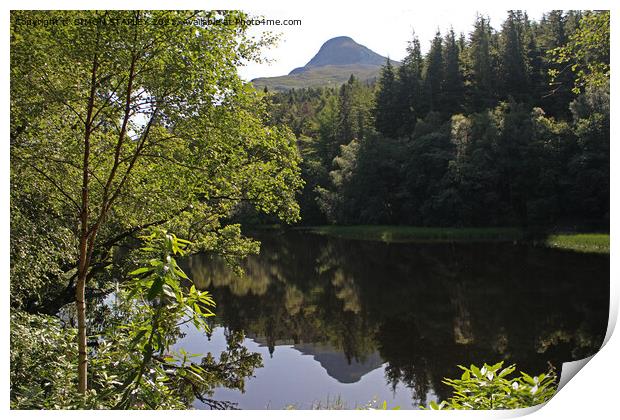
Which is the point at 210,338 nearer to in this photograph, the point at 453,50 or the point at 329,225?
the point at 329,225

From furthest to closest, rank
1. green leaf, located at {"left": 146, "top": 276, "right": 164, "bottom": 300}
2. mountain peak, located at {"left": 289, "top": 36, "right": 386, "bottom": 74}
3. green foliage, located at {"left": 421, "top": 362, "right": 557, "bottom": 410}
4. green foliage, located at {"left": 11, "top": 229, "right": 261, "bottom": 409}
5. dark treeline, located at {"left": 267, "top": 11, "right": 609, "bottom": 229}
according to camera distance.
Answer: dark treeline, located at {"left": 267, "top": 11, "right": 609, "bottom": 229} < mountain peak, located at {"left": 289, "top": 36, "right": 386, "bottom": 74} < green foliage, located at {"left": 421, "top": 362, "right": 557, "bottom": 410} < green foliage, located at {"left": 11, "top": 229, "right": 261, "bottom": 409} < green leaf, located at {"left": 146, "top": 276, "right": 164, "bottom": 300}

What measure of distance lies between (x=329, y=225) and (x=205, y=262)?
4.13 m

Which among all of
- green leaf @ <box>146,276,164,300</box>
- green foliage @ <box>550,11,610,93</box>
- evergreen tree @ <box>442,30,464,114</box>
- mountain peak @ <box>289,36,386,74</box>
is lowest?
green leaf @ <box>146,276,164,300</box>

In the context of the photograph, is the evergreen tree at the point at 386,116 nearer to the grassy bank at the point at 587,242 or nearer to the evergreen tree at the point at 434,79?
the evergreen tree at the point at 434,79

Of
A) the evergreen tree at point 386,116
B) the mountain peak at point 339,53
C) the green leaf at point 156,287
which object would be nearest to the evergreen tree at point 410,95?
the evergreen tree at point 386,116

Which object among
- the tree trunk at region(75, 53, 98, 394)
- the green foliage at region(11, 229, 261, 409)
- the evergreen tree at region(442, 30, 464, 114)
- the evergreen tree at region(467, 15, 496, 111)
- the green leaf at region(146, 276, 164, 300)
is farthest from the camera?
the evergreen tree at region(442, 30, 464, 114)

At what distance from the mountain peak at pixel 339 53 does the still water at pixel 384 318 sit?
213cm

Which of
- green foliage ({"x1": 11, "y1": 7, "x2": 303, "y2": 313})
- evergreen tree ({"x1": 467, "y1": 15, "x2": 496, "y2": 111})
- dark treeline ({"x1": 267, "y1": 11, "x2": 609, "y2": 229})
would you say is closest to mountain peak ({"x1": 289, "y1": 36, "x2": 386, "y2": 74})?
dark treeline ({"x1": 267, "y1": 11, "x2": 609, "y2": 229})

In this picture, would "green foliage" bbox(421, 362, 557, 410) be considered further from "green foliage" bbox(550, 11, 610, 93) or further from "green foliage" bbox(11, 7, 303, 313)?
"green foliage" bbox(550, 11, 610, 93)

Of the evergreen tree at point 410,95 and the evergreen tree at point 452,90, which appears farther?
the evergreen tree at point 410,95

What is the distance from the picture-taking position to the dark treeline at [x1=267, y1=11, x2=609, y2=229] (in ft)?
18.0

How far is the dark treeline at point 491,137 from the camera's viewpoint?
548 centimetres

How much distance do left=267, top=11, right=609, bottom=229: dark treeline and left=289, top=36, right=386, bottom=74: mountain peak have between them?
29.2 inches
